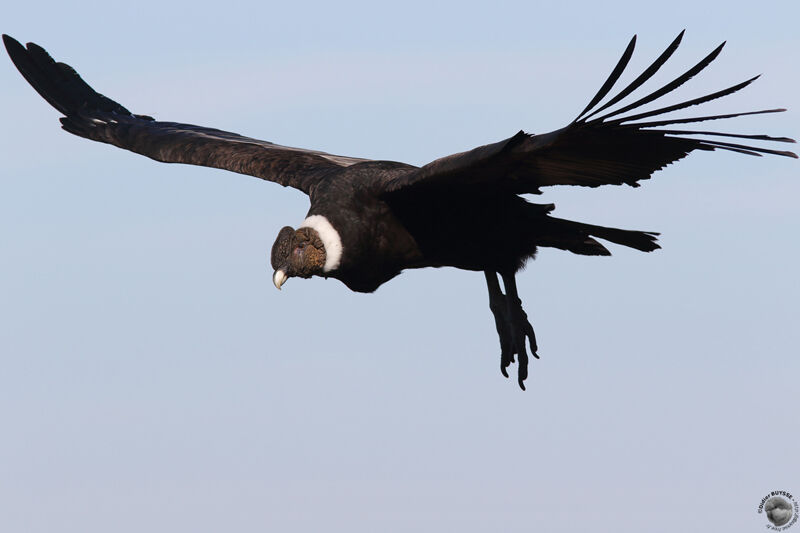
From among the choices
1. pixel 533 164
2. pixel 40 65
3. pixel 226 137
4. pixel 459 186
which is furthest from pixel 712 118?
pixel 40 65

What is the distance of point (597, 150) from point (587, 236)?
1706 millimetres

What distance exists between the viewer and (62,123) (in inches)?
447

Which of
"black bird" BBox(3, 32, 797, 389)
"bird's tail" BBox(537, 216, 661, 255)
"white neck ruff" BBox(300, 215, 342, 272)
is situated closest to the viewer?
"black bird" BBox(3, 32, 797, 389)

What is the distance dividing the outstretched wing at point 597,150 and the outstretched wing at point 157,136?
72.3 inches

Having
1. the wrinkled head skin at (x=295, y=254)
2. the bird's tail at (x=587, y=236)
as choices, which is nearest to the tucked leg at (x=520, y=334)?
the bird's tail at (x=587, y=236)

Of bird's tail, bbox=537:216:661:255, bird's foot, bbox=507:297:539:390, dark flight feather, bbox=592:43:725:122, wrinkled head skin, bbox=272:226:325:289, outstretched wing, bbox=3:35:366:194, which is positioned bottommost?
bird's foot, bbox=507:297:539:390

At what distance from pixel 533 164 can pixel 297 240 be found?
167 centimetres

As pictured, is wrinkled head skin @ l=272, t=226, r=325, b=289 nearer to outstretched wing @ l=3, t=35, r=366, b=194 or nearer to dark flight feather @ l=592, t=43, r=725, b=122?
outstretched wing @ l=3, t=35, r=366, b=194

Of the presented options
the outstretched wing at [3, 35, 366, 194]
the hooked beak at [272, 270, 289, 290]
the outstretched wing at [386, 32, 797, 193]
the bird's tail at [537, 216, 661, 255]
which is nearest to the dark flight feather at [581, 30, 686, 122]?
the outstretched wing at [386, 32, 797, 193]

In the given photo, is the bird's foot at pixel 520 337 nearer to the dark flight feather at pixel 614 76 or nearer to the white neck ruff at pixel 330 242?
the white neck ruff at pixel 330 242

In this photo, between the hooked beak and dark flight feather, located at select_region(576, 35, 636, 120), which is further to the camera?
the hooked beak

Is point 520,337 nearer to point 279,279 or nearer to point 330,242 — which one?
point 330,242

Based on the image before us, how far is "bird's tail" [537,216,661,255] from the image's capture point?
8.62m

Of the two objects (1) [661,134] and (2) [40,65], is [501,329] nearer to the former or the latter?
(1) [661,134]
